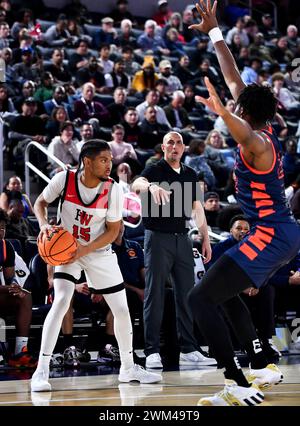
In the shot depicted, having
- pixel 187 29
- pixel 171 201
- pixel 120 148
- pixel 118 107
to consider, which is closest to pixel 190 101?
pixel 118 107

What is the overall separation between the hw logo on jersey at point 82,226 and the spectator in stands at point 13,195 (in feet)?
9.47

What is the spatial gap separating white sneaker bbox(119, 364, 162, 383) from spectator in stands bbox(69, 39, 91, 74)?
326 inches

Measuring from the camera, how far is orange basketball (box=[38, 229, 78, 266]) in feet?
19.7

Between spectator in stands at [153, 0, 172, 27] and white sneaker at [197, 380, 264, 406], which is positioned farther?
spectator in stands at [153, 0, 172, 27]

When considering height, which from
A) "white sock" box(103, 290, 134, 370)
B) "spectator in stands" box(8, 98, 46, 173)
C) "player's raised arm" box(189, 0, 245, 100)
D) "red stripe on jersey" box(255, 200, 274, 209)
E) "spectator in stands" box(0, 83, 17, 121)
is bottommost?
"white sock" box(103, 290, 134, 370)

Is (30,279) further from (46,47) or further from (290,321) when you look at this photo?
(46,47)

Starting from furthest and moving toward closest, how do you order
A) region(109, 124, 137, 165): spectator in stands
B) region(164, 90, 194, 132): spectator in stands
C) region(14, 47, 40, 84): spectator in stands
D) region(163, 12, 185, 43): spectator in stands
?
region(163, 12, 185, 43): spectator in stands → region(164, 90, 194, 132): spectator in stands → region(14, 47, 40, 84): spectator in stands → region(109, 124, 137, 165): spectator in stands

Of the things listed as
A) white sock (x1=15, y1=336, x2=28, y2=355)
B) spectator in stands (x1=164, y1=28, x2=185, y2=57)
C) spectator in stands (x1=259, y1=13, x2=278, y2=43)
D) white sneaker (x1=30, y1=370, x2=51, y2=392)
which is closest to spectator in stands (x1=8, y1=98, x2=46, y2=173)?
white sock (x1=15, y1=336, x2=28, y2=355)

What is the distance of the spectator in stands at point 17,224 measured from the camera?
354 inches

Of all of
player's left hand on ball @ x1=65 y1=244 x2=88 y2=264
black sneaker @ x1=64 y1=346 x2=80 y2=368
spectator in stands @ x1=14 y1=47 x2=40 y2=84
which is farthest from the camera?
spectator in stands @ x1=14 y1=47 x2=40 y2=84

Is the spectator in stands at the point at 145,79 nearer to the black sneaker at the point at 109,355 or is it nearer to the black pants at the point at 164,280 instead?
the black pants at the point at 164,280

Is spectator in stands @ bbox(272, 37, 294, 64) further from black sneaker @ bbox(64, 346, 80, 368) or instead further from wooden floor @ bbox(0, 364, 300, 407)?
wooden floor @ bbox(0, 364, 300, 407)

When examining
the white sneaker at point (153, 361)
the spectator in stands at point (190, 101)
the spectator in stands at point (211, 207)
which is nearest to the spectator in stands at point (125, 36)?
the spectator in stands at point (190, 101)

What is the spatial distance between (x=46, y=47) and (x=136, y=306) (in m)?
7.46
